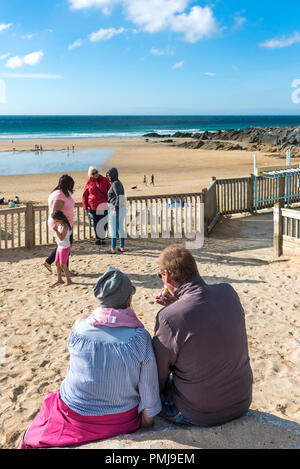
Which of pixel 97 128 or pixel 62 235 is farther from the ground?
pixel 97 128

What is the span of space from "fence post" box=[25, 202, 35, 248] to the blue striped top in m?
6.62

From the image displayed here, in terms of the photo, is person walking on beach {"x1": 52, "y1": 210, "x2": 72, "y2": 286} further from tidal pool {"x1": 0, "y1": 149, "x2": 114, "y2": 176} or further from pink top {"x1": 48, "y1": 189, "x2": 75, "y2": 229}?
tidal pool {"x1": 0, "y1": 149, "x2": 114, "y2": 176}

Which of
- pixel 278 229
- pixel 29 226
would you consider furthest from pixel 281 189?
pixel 29 226

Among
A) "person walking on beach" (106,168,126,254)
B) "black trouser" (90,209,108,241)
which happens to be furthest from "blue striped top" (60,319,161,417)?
"black trouser" (90,209,108,241)

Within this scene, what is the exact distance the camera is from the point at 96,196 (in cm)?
886

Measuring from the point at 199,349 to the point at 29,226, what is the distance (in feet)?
23.1

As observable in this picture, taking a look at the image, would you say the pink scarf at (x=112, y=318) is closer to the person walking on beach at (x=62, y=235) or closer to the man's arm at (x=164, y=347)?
the man's arm at (x=164, y=347)

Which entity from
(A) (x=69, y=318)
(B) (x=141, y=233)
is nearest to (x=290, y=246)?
(B) (x=141, y=233)

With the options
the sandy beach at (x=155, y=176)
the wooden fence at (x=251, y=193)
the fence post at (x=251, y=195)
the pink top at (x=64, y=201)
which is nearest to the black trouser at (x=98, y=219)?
the pink top at (x=64, y=201)

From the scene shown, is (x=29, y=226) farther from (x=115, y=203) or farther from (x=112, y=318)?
(x=112, y=318)

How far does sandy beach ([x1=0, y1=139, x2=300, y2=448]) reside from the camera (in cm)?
360

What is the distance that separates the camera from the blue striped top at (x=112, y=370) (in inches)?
105

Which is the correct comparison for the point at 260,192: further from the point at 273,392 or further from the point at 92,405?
the point at 92,405

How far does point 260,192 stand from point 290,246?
4.60m
